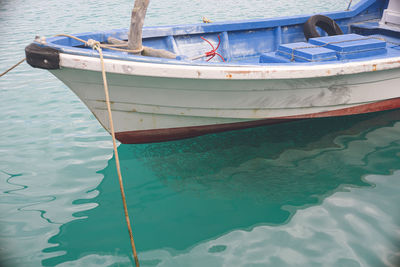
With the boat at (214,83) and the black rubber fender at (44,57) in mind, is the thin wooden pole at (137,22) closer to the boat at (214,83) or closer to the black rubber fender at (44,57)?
the boat at (214,83)

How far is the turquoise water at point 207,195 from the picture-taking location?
10.8ft

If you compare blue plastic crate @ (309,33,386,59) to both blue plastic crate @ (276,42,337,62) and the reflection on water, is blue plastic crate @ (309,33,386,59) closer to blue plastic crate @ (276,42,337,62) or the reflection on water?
blue plastic crate @ (276,42,337,62)

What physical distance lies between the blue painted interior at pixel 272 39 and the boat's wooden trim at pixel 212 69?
1.14 ft

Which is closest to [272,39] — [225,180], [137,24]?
[137,24]

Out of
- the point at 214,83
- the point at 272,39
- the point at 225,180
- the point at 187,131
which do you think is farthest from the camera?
the point at 272,39

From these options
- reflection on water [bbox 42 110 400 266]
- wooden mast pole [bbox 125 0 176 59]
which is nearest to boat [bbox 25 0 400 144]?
wooden mast pole [bbox 125 0 176 59]

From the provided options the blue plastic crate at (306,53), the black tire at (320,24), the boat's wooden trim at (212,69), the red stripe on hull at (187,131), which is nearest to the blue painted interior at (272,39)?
the blue plastic crate at (306,53)

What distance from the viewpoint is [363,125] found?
538 cm

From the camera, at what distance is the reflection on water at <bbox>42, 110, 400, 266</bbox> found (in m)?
3.53

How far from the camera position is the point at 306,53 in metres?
4.61

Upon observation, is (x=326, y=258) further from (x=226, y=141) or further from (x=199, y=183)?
(x=226, y=141)

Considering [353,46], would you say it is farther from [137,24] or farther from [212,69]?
[137,24]

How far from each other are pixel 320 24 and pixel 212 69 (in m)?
3.41

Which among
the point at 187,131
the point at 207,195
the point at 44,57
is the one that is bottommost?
the point at 207,195
